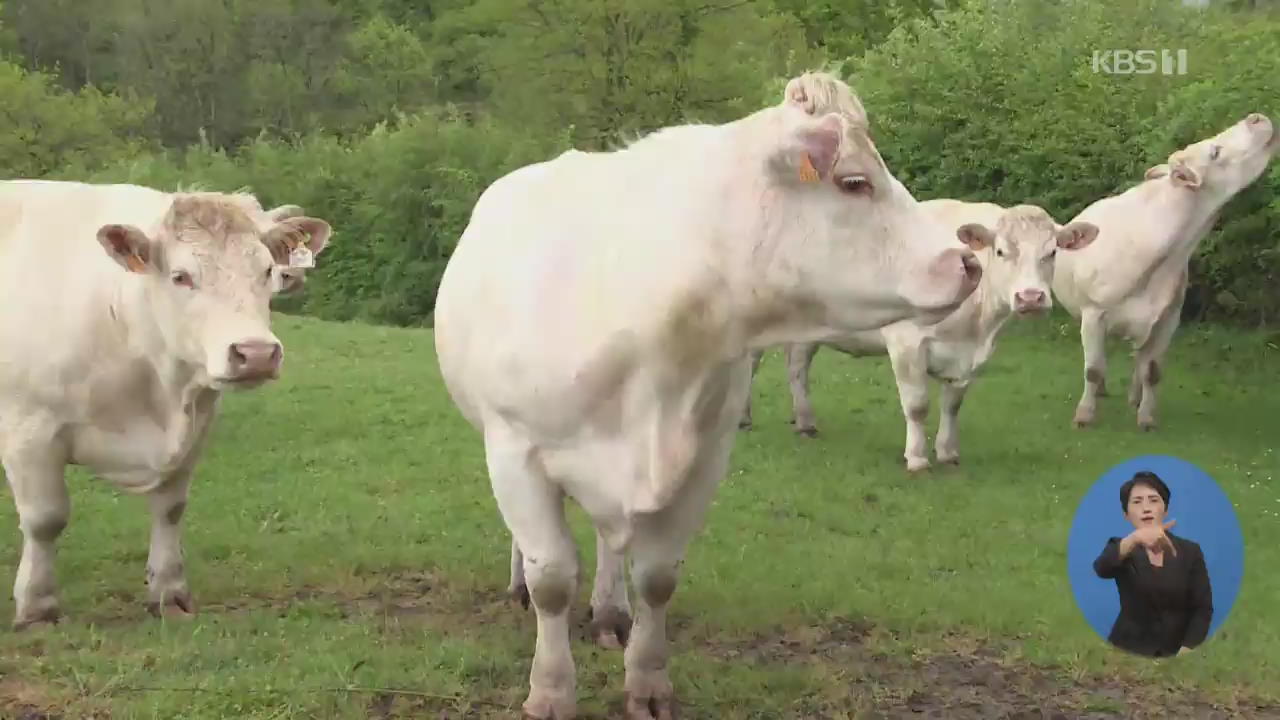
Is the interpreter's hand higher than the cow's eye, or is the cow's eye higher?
the cow's eye

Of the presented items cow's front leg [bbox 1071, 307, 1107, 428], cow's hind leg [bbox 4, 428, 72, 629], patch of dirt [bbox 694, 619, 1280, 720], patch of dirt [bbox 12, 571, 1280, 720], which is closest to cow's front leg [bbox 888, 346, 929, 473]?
cow's front leg [bbox 1071, 307, 1107, 428]

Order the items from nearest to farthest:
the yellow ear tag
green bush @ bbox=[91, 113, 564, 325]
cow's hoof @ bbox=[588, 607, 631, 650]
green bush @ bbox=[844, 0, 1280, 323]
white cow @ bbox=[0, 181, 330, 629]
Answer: the yellow ear tag → white cow @ bbox=[0, 181, 330, 629] → cow's hoof @ bbox=[588, 607, 631, 650] → green bush @ bbox=[844, 0, 1280, 323] → green bush @ bbox=[91, 113, 564, 325]

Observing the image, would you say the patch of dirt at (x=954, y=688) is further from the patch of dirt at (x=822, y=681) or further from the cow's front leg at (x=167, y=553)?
the cow's front leg at (x=167, y=553)

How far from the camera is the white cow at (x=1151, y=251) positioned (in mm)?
10547

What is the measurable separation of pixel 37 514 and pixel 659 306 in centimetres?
320

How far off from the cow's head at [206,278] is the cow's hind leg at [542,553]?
1.08 metres

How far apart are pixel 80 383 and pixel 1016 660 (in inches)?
169

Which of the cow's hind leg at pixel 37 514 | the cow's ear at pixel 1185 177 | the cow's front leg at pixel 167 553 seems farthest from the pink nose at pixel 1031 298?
the cow's hind leg at pixel 37 514

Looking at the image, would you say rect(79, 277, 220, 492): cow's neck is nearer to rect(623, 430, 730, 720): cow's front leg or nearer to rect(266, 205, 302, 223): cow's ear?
rect(266, 205, 302, 223): cow's ear

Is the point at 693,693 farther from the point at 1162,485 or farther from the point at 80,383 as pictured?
the point at 80,383

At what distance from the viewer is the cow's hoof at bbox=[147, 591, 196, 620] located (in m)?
5.68

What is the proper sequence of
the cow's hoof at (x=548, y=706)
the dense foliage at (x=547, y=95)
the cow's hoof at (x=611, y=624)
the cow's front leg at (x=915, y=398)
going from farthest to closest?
the dense foliage at (x=547, y=95), the cow's front leg at (x=915, y=398), the cow's hoof at (x=611, y=624), the cow's hoof at (x=548, y=706)

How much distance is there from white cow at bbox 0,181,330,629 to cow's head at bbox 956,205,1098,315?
5278 mm

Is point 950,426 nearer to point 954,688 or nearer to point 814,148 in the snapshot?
point 954,688
